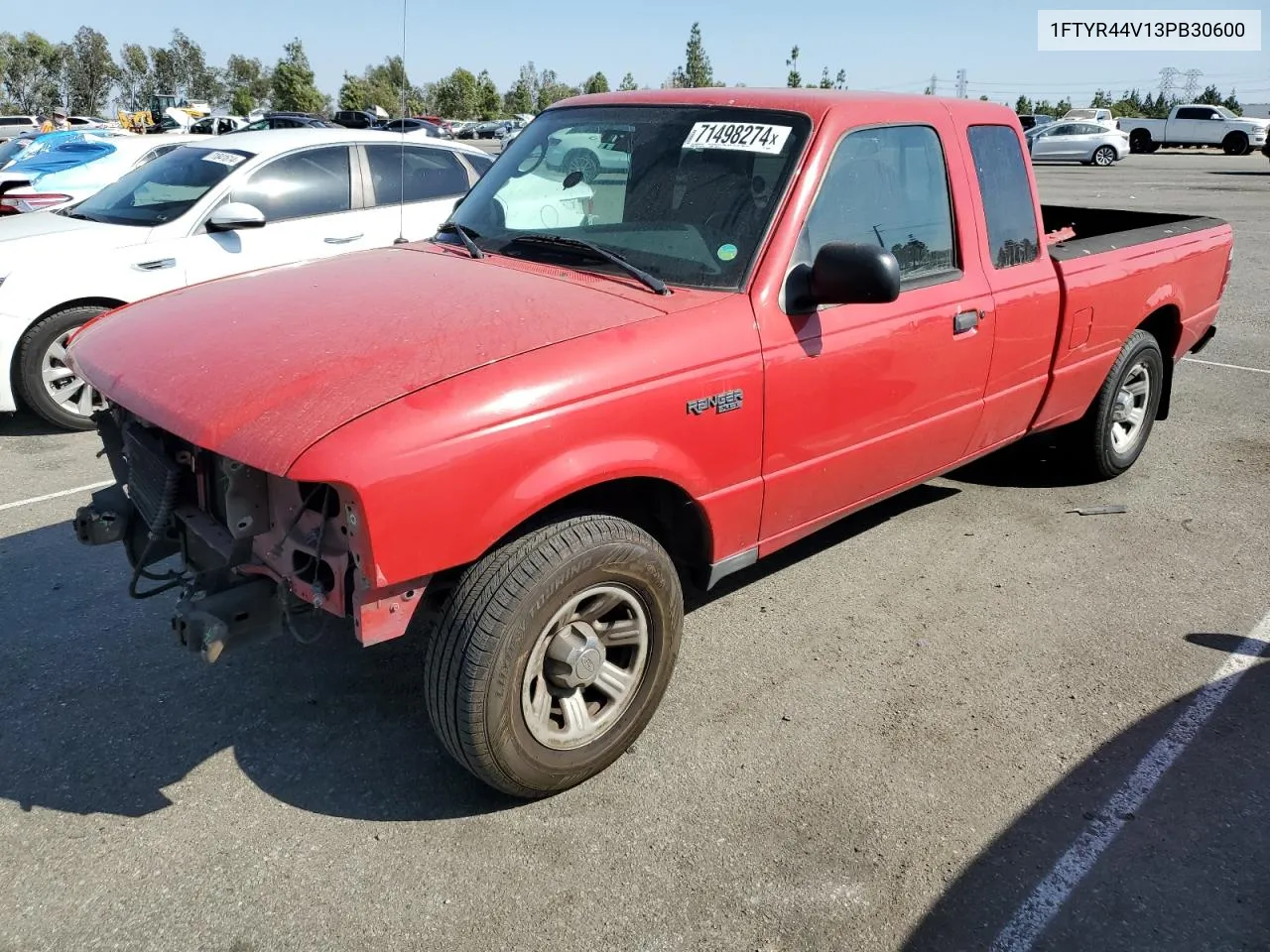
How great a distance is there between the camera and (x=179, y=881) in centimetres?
258

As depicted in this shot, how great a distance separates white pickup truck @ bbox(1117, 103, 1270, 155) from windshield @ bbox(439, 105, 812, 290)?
42.9m

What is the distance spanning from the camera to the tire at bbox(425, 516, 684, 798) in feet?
8.44

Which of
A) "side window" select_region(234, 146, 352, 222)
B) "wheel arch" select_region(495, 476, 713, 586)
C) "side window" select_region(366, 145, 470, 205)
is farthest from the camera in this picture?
"side window" select_region(366, 145, 470, 205)

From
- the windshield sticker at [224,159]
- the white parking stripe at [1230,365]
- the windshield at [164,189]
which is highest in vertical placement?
the windshield sticker at [224,159]

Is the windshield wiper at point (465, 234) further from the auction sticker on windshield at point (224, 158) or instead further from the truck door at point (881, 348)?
the auction sticker on windshield at point (224, 158)

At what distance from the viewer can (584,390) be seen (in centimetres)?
266

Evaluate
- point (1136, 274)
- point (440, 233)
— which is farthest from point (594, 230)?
point (1136, 274)

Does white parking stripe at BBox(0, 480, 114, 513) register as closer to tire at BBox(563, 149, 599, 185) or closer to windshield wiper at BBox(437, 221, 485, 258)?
windshield wiper at BBox(437, 221, 485, 258)

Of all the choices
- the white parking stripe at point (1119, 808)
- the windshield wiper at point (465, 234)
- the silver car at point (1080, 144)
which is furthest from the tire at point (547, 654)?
the silver car at point (1080, 144)

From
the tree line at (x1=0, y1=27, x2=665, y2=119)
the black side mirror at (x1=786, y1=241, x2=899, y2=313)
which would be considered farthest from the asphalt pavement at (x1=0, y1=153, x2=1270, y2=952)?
the tree line at (x1=0, y1=27, x2=665, y2=119)

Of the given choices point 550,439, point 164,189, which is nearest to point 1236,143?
point 164,189

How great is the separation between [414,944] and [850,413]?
2.15 meters

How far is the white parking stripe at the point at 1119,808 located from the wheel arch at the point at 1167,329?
7.14 feet

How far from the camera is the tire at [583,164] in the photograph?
147 inches
